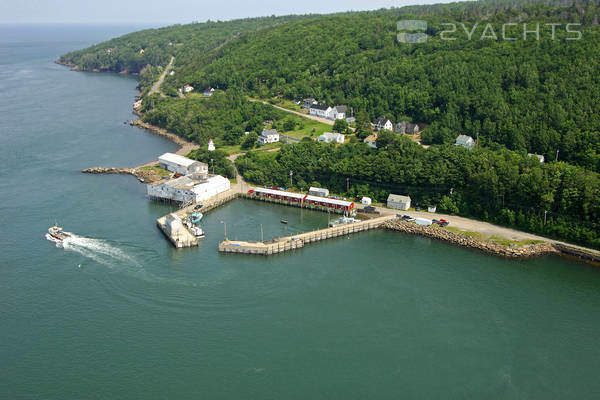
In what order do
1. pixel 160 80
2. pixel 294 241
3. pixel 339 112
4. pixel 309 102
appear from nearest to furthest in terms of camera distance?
pixel 294 241, pixel 339 112, pixel 309 102, pixel 160 80

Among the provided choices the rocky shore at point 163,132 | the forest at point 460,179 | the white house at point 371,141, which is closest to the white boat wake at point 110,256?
the forest at point 460,179

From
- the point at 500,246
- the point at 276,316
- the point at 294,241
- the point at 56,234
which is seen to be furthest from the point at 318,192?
the point at 56,234

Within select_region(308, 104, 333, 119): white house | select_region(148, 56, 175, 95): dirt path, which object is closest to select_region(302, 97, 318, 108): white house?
select_region(308, 104, 333, 119): white house

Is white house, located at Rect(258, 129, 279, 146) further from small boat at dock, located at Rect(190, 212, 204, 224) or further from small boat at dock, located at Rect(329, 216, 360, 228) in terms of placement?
small boat at dock, located at Rect(329, 216, 360, 228)

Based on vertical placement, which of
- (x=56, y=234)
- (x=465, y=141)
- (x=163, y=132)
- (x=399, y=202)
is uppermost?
(x=465, y=141)

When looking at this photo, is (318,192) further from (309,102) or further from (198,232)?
(309,102)

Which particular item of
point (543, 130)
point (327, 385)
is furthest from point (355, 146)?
point (327, 385)
